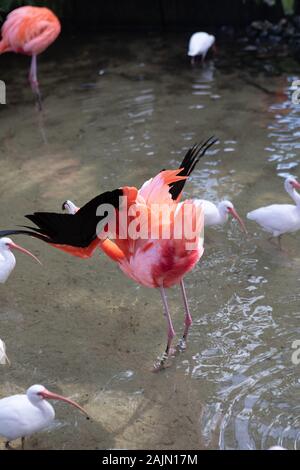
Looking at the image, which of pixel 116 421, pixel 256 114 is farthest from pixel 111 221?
pixel 256 114

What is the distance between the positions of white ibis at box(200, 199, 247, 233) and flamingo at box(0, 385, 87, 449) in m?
1.92

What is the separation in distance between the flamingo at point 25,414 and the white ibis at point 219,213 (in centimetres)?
192

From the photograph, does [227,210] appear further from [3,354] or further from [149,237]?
[3,354]

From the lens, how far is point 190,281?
483 cm

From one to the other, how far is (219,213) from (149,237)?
4.30 feet

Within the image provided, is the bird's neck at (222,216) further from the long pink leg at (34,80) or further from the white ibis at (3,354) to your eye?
the long pink leg at (34,80)

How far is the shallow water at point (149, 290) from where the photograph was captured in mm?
3734

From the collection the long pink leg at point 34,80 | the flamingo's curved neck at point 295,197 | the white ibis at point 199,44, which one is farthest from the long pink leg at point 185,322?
the white ibis at point 199,44

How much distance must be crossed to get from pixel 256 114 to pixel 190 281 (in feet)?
8.95

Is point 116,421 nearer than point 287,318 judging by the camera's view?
Yes

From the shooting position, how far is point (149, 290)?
4809 millimetres

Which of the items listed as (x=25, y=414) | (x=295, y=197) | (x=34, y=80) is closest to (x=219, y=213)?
(x=295, y=197)

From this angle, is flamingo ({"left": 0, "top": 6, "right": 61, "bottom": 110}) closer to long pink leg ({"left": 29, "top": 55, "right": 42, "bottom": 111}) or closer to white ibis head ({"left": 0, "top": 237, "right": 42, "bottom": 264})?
long pink leg ({"left": 29, "top": 55, "right": 42, "bottom": 111})
